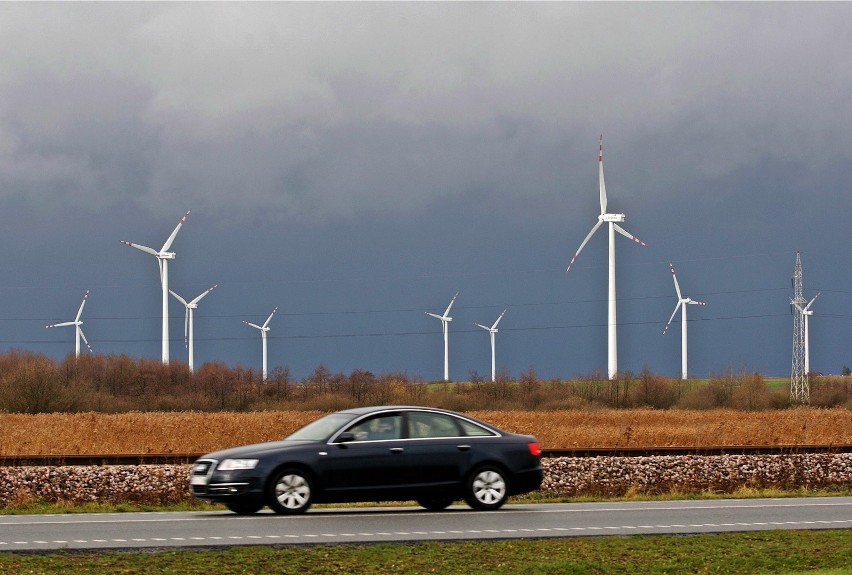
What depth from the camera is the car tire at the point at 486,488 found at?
19.4m

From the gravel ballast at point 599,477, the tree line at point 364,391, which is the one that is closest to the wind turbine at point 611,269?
the tree line at point 364,391

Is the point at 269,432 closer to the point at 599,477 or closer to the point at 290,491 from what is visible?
the point at 599,477

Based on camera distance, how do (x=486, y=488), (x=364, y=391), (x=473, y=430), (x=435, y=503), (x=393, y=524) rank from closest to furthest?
(x=393, y=524), (x=486, y=488), (x=473, y=430), (x=435, y=503), (x=364, y=391)

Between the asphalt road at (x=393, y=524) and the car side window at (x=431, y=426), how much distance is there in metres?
1.21

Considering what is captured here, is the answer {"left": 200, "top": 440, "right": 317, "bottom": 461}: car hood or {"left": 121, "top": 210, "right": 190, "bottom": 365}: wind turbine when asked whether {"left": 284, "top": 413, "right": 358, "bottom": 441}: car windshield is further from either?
{"left": 121, "top": 210, "right": 190, "bottom": 365}: wind turbine

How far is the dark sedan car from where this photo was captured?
18406mm

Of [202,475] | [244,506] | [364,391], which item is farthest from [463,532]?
[364,391]

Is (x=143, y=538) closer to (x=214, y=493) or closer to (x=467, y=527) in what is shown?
(x=214, y=493)

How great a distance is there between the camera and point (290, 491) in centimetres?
1853

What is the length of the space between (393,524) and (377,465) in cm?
143

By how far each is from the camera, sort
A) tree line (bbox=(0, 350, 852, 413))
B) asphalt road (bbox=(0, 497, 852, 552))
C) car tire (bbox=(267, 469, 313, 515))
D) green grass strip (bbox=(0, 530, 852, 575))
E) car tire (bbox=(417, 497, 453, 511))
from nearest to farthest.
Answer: green grass strip (bbox=(0, 530, 852, 575))
asphalt road (bbox=(0, 497, 852, 552))
car tire (bbox=(267, 469, 313, 515))
car tire (bbox=(417, 497, 453, 511))
tree line (bbox=(0, 350, 852, 413))

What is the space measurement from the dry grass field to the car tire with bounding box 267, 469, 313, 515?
14.0 metres

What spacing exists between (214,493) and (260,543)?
3.61 m

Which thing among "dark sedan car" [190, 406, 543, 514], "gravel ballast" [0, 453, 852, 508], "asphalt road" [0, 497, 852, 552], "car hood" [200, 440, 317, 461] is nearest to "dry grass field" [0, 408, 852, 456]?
"gravel ballast" [0, 453, 852, 508]
